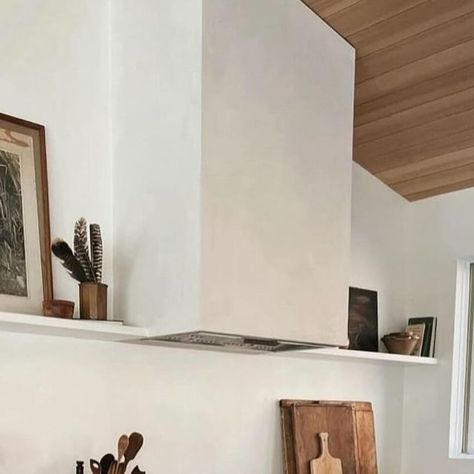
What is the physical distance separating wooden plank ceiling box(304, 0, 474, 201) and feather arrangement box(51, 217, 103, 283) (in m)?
1.02

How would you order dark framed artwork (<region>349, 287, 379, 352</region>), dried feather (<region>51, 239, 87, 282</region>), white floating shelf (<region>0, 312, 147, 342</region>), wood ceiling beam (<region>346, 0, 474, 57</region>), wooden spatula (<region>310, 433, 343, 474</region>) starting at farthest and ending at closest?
dark framed artwork (<region>349, 287, 379, 352</region>) < wooden spatula (<region>310, 433, 343, 474</region>) < wood ceiling beam (<region>346, 0, 474, 57</region>) < dried feather (<region>51, 239, 87, 282</region>) < white floating shelf (<region>0, 312, 147, 342</region>)

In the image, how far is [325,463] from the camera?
8.48 ft

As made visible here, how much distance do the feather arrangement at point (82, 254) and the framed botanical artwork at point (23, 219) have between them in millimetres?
81

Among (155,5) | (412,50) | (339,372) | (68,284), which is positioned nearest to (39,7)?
(155,5)

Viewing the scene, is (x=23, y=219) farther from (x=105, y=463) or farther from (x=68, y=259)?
(x=105, y=463)

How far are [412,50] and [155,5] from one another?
0.84 meters

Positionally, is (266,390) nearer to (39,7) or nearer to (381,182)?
(381,182)

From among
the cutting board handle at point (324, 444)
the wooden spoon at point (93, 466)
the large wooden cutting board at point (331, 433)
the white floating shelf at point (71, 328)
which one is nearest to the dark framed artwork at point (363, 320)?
the large wooden cutting board at point (331, 433)

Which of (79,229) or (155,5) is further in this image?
(155,5)

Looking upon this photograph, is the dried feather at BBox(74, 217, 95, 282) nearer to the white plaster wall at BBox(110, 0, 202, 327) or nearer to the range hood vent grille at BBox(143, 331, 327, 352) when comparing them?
the white plaster wall at BBox(110, 0, 202, 327)

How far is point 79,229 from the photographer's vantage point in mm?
1908

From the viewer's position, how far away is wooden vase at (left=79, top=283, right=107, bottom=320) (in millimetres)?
1903

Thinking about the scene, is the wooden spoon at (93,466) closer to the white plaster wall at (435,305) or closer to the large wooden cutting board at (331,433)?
the large wooden cutting board at (331,433)

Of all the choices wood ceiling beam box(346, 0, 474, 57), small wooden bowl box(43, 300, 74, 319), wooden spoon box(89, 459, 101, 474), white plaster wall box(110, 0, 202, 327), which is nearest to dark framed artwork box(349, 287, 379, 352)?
wood ceiling beam box(346, 0, 474, 57)
